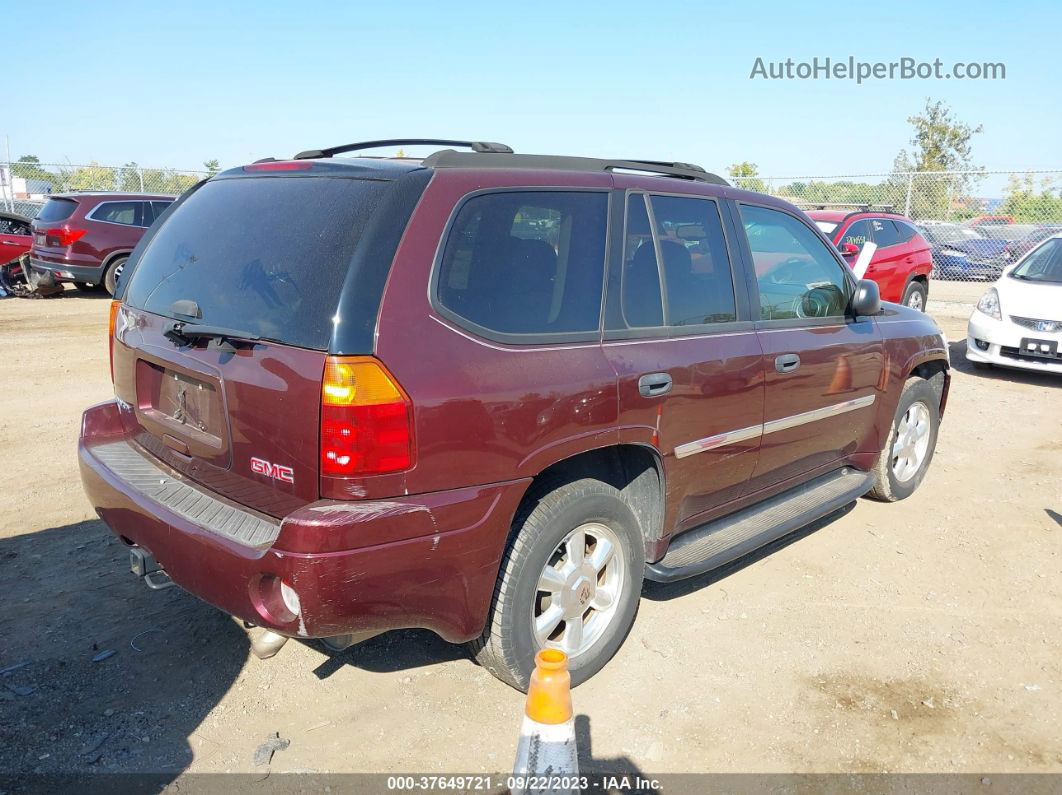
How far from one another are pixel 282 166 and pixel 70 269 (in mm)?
12246

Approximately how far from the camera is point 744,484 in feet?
12.9

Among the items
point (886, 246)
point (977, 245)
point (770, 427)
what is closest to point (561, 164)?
point (770, 427)

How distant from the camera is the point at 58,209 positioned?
13.4 meters

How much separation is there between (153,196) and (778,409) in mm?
13407

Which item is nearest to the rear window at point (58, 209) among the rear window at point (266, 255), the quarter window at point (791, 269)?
the rear window at point (266, 255)

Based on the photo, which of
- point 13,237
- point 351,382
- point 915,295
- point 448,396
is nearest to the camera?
point 351,382

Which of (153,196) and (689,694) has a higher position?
(153,196)

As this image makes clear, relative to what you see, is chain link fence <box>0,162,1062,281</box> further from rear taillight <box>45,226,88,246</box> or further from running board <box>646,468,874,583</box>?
A: running board <box>646,468,874,583</box>

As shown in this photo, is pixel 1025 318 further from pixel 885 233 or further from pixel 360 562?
pixel 360 562

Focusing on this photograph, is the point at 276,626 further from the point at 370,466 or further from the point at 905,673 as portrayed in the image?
the point at 905,673

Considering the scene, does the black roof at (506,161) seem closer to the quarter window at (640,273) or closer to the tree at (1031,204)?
the quarter window at (640,273)

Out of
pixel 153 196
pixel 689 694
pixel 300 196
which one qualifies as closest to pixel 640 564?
pixel 689 694

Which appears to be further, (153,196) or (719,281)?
(153,196)

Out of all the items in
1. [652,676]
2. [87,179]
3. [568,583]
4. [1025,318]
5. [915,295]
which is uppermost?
[87,179]
